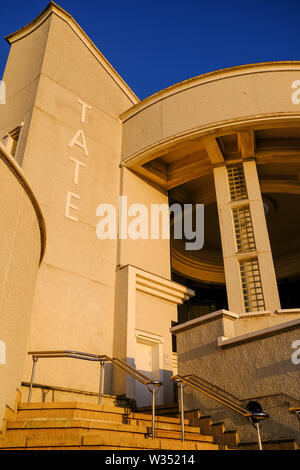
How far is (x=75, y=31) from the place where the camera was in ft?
47.8

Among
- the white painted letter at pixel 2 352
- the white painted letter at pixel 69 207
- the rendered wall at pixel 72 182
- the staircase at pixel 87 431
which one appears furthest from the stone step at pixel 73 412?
the white painted letter at pixel 69 207

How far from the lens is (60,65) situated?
13.4 meters

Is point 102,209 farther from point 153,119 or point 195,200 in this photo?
point 195,200

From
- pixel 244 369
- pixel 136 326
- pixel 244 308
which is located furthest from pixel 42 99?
pixel 244 369

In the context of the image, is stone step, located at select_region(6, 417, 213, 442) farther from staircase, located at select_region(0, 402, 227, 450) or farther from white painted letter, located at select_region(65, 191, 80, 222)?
white painted letter, located at select_region(65, 191, 80, 222)

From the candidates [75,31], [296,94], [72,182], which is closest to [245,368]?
[72,182]

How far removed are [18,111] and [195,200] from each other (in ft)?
26.5

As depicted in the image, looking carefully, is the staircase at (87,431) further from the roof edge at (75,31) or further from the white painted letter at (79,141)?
the roof edge at (75,31)

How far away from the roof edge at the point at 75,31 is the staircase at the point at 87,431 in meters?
12.7

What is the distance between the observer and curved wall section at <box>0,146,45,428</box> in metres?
5.39

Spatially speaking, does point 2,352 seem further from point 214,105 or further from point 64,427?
point 214,105

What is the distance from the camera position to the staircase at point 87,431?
4.64 metres

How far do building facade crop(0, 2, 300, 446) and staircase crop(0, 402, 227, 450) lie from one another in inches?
50.8

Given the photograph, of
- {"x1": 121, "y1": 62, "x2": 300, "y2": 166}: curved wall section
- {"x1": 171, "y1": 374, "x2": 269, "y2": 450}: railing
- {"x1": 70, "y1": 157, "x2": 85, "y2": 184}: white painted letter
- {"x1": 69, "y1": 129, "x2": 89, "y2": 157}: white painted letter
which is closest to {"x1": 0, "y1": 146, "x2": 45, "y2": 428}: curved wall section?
{"x1": 171, "y1": 374, "x2": 269, "y2": 450}: railing
